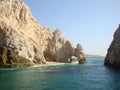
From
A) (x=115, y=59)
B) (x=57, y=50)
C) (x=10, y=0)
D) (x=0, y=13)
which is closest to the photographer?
(x=115, y=59)

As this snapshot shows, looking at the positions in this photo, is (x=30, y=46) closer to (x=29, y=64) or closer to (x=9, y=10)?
(x=29, y=64)

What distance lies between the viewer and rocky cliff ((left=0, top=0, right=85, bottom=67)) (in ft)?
315


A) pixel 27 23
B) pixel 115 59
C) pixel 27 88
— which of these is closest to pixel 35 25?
pixel 27 23

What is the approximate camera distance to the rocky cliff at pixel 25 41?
95.9 meters

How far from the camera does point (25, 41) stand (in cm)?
10438

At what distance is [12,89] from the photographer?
125 ft

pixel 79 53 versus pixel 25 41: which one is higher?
pixel 25 41

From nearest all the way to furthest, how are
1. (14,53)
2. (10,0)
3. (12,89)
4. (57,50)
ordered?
(12,89) < (14,53) < (10,0) < (57,50)

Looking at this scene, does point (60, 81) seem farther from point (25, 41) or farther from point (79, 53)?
point (79, 53)

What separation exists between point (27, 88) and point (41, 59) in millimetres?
72710

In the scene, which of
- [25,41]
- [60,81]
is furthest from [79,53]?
[60,81]

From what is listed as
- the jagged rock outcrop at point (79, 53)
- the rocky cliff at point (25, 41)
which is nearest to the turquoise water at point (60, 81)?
the rocky cliff at point (25, 41)

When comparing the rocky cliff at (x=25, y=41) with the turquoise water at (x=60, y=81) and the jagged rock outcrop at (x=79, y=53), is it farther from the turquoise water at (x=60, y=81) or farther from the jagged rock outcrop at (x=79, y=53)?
the turquoise water at (x=60, y=81)

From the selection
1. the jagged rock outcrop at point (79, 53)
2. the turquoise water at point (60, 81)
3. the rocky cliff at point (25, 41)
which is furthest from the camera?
the jagged rock outcrop at point (79, 53)
